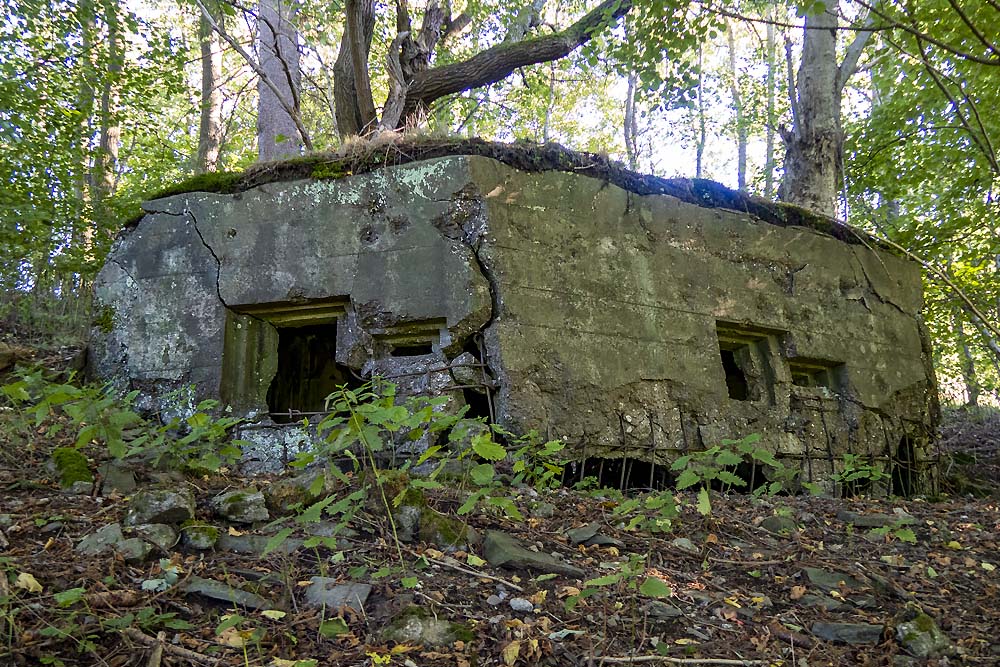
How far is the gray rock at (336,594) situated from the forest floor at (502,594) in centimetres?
2

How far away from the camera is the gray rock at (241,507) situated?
2.91 m

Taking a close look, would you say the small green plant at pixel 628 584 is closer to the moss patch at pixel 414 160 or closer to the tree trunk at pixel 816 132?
the moss patch at pixel 414 160

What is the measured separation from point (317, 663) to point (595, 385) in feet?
10.5

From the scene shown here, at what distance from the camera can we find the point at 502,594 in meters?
2.49

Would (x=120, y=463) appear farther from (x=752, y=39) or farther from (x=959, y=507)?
(x=752, y=39)

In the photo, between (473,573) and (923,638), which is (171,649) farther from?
(923,638)

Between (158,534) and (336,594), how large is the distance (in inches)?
30.2

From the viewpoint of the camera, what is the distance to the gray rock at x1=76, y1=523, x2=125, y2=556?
8.05 feet

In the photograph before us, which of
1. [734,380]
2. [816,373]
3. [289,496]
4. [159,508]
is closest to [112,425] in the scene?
[159,508]

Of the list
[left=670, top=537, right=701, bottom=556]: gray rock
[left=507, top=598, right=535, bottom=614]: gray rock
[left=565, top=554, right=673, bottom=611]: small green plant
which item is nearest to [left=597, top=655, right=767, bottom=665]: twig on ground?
[left=565, top=554, right=673, bottom=611]: small green plant

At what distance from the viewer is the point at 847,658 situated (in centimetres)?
229

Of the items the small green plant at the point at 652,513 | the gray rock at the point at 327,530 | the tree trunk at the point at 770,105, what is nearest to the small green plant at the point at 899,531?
the small green plant at the point at 652,513

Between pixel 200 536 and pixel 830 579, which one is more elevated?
pixel 200 536

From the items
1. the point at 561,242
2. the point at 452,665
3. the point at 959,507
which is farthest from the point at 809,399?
the point at 452,665
